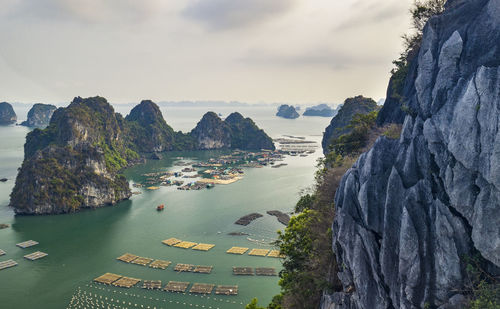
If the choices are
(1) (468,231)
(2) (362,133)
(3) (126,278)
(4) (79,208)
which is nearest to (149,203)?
(4) (79,208)

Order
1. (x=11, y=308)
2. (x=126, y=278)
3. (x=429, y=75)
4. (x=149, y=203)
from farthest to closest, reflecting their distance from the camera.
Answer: (x=149, y=203) < (x=126, y=278) < (x=11, y=308) < (x=429, y=75)

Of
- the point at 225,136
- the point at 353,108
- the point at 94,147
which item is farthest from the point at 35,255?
the point at 225,136

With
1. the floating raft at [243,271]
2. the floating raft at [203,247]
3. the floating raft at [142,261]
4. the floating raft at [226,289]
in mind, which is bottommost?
the floating raft at [226,289]

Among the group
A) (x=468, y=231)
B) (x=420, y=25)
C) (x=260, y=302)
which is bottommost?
(x=260, y=302)

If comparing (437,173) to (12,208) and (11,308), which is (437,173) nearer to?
(11,308)

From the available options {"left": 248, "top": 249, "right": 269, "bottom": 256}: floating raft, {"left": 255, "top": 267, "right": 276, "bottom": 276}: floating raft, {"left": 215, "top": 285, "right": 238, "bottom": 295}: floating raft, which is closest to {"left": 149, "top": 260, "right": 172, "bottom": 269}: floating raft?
{"left": 215, "top": 285, "right": 238, "bottom": 295}: floating raft

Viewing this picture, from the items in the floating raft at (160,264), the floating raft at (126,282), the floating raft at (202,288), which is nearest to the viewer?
the floating raft at (202,288)

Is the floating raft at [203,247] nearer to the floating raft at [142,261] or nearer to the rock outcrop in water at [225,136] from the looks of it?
the floating raft at [142,261]

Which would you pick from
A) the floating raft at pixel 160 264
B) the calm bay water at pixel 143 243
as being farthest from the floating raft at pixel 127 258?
the floating raft at pixel 160 264
